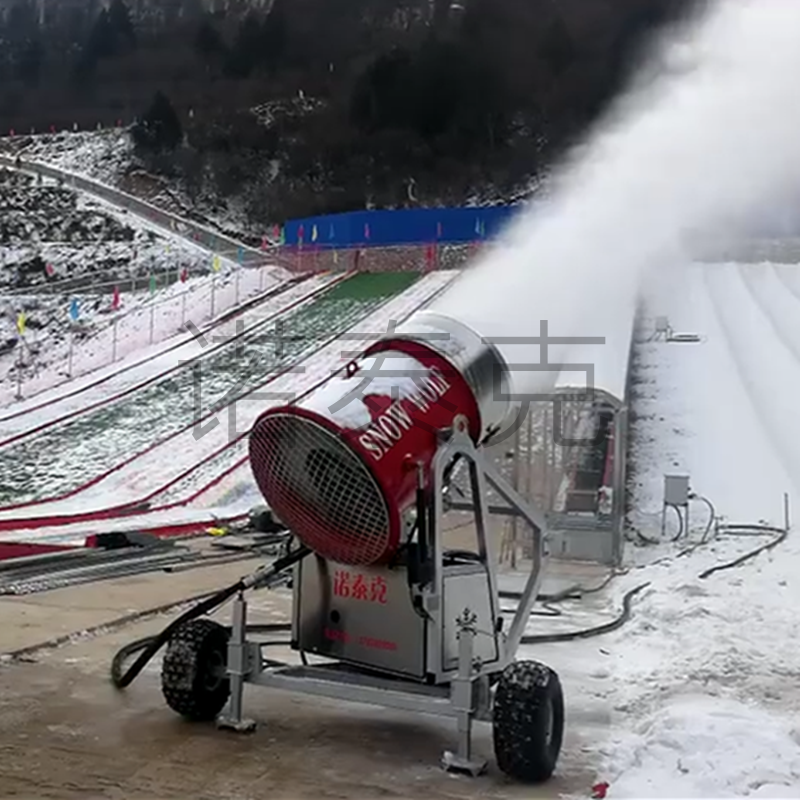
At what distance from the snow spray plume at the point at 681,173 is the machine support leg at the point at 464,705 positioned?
3.02 meters

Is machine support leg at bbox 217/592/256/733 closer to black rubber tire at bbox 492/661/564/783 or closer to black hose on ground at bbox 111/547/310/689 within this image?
black hose on ground at bbox 111/547/310/689

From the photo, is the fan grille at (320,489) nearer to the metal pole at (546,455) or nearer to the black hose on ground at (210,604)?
the black hose on ground at (210,604)

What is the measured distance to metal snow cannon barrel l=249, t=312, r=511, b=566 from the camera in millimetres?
6328

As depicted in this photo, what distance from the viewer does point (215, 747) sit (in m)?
6.56

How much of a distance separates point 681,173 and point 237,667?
6326mm

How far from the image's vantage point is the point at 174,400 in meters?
25.1

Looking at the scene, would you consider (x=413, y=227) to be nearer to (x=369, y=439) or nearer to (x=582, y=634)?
(x=582, y=634)

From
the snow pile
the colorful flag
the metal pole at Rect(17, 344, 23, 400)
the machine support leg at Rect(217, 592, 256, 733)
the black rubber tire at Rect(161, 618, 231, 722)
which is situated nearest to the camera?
the snow pile

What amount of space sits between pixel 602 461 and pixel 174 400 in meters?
11.7

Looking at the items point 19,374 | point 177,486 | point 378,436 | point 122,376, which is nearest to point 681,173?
point 378,436

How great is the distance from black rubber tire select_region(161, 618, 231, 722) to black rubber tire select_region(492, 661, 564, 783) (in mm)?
1661

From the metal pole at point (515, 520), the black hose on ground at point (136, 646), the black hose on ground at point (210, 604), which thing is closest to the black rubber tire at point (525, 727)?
the black hose on ground at point (210, 604)

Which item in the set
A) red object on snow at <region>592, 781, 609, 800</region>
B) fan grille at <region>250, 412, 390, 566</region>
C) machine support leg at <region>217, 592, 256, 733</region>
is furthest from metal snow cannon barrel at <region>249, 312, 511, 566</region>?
red object on snow at <region>592, 781, 609, 800</region>

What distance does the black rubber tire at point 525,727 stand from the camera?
6.09 metres
